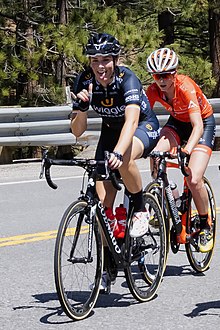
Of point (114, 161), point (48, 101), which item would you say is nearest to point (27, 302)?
point (114, 161)

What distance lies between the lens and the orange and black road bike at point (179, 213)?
22.7ft

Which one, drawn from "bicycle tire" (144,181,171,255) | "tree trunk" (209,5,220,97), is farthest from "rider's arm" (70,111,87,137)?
"tree trunk" (209,5,220,97)

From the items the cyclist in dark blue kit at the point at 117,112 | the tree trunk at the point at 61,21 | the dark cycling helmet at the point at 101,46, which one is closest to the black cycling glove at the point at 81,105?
the cyclist in dark blue kit at the point at 117,112

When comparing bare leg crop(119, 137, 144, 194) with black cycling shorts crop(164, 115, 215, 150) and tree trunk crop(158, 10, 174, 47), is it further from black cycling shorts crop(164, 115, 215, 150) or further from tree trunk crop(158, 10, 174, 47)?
tree trunk crop(158, 10, 174, 47)

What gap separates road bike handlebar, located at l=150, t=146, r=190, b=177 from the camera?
6422 millimetres

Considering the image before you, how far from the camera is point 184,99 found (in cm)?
715

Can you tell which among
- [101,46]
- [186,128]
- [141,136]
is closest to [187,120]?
[186,128]

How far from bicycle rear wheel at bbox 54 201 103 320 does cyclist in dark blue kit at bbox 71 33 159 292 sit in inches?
17.6

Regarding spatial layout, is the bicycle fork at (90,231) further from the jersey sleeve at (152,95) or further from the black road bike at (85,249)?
the jersey sleeve at (152,95)

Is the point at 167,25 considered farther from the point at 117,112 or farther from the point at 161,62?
the point at 117,112

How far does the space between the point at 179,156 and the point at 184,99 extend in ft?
2.86

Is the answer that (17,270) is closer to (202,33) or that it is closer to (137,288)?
(137,288)

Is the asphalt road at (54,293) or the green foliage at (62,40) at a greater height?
the green foliage at (62,40)

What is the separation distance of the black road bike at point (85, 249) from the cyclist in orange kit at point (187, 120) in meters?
0.98
